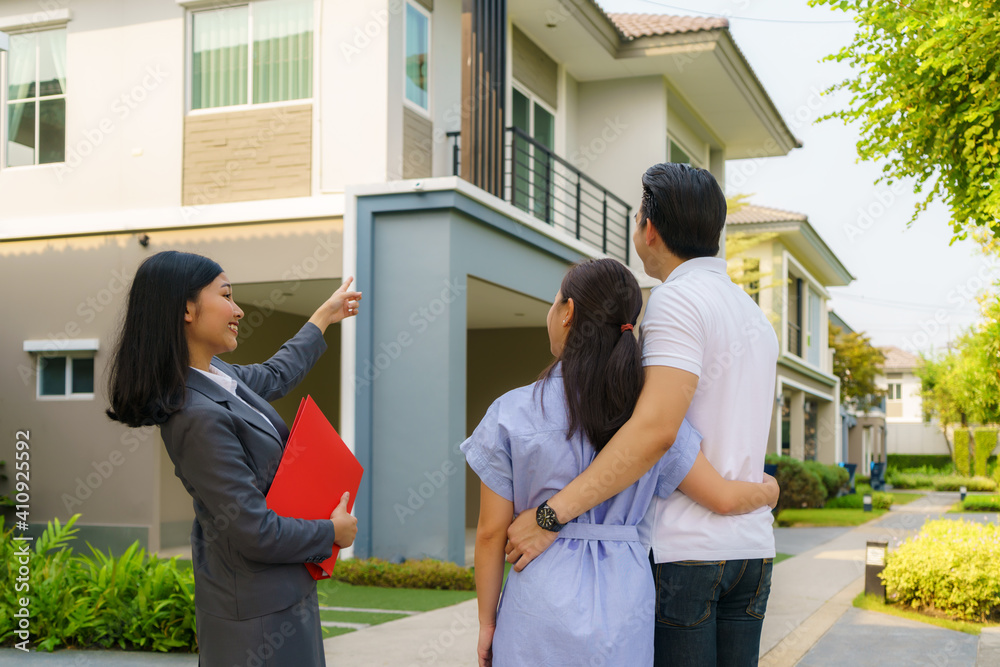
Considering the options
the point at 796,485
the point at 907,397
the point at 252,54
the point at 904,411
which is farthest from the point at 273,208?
the point at 907,397

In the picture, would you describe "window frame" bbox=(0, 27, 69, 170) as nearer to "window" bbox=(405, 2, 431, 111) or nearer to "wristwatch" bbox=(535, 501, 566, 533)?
"window" bbox=(405, 2, 431, 111)

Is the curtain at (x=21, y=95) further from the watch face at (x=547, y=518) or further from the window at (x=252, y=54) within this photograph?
the watch face at (x=547, y=518)

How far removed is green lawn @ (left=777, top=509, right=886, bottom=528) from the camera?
17.5m

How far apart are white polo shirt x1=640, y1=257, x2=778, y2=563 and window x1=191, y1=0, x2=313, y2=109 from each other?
9075 millimetres

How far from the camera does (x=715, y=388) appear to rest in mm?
2260

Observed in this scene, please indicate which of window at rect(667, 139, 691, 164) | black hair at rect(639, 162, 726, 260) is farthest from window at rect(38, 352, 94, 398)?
black hair at rect(639, 162, 726, 260)

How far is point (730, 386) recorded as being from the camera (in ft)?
7.41

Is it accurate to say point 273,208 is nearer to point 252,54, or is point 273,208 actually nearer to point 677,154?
point 252,54

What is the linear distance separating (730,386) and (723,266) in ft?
1.16

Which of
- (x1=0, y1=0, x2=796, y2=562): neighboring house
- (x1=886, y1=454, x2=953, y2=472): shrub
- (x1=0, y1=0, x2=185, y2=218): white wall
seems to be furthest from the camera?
(x1=886, y1=454, x2=953, y2=472): shrub

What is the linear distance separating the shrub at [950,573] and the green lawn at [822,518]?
9.81m

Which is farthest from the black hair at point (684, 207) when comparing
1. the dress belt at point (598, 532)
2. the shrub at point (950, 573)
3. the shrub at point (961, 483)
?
the shrub at point (961, 483)

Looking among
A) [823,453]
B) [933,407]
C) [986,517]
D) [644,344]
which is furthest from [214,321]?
[933,407]

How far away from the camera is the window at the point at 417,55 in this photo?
10766 mm
